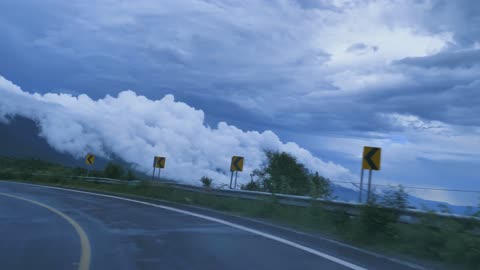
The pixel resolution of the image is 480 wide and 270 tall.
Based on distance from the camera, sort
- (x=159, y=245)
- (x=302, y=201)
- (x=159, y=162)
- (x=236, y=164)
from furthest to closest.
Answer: (x=159, y=162) < (x=236, y=164) < (x=302, y=201) < (x=159, y=245)

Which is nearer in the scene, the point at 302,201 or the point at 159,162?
the point at 302,201

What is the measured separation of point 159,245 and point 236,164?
1463 centimetres

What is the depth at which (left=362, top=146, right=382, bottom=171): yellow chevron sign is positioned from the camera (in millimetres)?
14844

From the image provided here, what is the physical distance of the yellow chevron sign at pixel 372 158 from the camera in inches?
584

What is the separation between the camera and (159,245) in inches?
396

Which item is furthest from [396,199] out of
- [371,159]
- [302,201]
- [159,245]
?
[159,245]

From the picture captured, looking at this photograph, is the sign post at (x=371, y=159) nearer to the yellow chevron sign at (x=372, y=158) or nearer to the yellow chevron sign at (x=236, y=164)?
the yellow chevron sign at (x=372, y=158)

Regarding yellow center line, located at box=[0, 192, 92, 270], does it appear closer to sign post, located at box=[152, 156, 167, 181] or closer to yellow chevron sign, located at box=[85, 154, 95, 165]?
sign post, located at box=[152, 156, 167, 181]

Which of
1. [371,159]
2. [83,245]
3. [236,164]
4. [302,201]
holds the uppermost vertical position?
[371,159]

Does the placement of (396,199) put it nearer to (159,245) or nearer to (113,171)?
(159,245)

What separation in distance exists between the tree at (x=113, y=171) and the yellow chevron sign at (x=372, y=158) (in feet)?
105

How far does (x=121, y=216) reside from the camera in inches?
615

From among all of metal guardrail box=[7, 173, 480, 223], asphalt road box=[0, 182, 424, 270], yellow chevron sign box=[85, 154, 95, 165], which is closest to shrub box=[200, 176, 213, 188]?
metal guardrail box=[7, 173, 480, 223]

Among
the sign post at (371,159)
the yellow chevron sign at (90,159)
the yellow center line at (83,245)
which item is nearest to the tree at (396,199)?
the sign post at (371,159)
